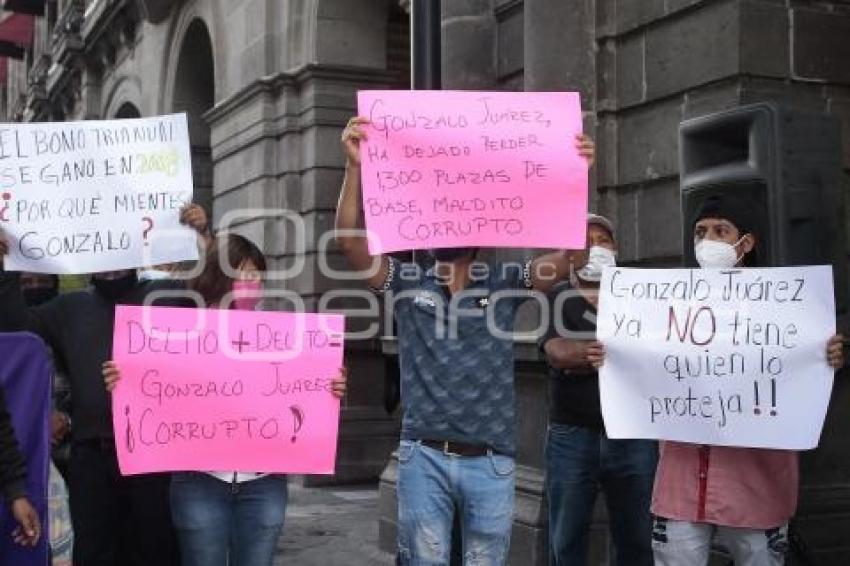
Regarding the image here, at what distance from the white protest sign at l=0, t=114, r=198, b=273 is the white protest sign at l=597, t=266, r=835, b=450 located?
5.40ft

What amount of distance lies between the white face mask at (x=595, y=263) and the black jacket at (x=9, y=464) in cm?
239

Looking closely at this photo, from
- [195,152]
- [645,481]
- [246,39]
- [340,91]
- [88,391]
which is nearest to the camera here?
[88,391]

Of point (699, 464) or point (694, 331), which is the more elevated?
point (694, 331)

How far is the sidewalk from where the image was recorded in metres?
7.00

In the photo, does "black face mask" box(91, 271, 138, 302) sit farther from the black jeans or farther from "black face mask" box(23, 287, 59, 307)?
"black face mask" box(23, 287, 59, 307)

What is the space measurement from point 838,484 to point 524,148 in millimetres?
2642

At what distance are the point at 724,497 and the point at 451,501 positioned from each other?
0.92 m

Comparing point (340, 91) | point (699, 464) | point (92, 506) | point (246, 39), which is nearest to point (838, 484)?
point (699, 464)

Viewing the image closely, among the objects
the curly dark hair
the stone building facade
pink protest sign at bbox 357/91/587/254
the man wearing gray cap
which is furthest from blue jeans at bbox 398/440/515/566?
the stone building facade

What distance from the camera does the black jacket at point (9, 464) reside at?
3.25 m

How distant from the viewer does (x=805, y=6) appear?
5.34 meters

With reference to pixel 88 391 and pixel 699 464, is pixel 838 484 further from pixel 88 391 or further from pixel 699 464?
pixel 88 391

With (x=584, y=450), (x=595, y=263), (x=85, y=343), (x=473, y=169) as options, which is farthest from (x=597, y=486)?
(x=85, y=343)

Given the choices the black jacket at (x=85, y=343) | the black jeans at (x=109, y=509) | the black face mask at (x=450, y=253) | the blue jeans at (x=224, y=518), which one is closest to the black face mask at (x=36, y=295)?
the black jacket at (x=85, y=343)
